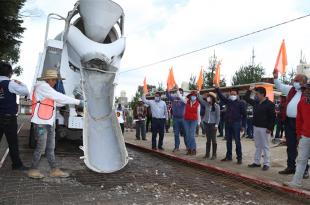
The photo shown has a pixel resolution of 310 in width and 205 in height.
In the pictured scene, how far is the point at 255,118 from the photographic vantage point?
332 inches

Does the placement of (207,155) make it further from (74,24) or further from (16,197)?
(16,197)

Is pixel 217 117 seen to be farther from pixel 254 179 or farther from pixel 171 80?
pixel 171 80

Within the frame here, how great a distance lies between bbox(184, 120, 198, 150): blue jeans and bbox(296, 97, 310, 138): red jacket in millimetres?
4097

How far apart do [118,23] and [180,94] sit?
2555 millimetres

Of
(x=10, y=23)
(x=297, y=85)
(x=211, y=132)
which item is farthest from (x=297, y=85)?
(x=10, y=23)

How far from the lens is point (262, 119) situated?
27.2 feet

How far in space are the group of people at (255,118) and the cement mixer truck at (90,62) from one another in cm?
229

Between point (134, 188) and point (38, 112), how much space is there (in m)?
2.06

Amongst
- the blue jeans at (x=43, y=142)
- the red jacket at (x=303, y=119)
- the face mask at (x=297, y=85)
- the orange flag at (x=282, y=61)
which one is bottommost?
the blue jeans at (x=43, y=142)

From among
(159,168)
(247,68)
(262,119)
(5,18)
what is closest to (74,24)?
(159,168)

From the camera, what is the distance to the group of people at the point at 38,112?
22.0 feet

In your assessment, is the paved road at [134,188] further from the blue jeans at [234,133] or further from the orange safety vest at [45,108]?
the blue jeans at [234,133]

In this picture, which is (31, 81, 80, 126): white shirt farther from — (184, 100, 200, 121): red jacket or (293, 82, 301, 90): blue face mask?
(184, 100, 200, 121): red jacket

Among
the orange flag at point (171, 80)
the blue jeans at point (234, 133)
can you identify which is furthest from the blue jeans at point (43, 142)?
the orange flag at point (171, 80)
